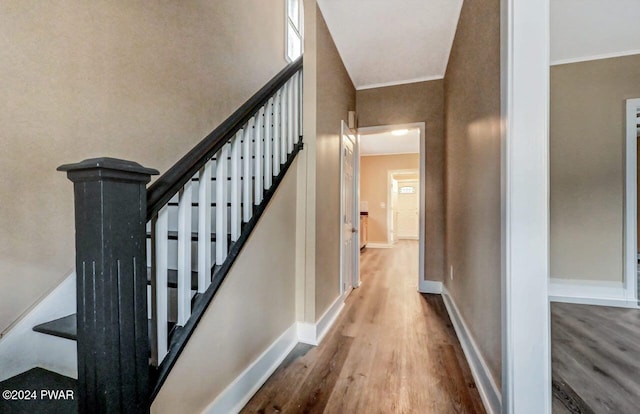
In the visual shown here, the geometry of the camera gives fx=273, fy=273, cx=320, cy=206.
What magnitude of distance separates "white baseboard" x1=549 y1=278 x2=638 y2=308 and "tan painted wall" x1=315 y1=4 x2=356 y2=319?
252cm

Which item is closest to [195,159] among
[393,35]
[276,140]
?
[276,140]

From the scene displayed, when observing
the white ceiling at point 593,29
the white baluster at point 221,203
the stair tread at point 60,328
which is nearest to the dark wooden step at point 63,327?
the stair tread at point 60,328

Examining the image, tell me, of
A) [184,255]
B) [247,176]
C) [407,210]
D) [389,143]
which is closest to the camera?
[184,255]

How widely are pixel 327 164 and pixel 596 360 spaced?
2379 mm

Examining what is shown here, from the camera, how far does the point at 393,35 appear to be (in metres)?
2.63

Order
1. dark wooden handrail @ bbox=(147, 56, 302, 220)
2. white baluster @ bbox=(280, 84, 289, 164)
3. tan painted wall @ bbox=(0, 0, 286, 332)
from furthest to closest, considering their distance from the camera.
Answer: white baluster @ bbox=(280, 84, 289, 164) < tan painted wall @ bbox=(0, 0, 286, 332) < dark wooden handrail @ bbox=(147, 56, 302, 220)

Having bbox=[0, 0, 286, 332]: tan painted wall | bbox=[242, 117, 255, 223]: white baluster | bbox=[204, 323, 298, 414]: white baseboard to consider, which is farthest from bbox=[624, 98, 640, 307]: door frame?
bbox=[0, 0, 286, 332]: tan painted wall

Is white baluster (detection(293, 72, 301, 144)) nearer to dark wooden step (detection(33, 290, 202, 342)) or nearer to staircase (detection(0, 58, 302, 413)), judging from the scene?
staircase (detection(0, 58, 302, 413))

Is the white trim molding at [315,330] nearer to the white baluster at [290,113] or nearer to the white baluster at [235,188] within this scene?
the white baluster at [235,188]

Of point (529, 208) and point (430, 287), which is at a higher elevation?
point (529, 208)

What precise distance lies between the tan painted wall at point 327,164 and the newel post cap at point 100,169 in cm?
148

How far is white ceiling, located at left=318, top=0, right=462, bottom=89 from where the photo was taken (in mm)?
2271

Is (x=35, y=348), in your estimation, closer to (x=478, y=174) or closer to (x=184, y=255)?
(x=184, y=255)

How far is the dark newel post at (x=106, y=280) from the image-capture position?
0.77m
